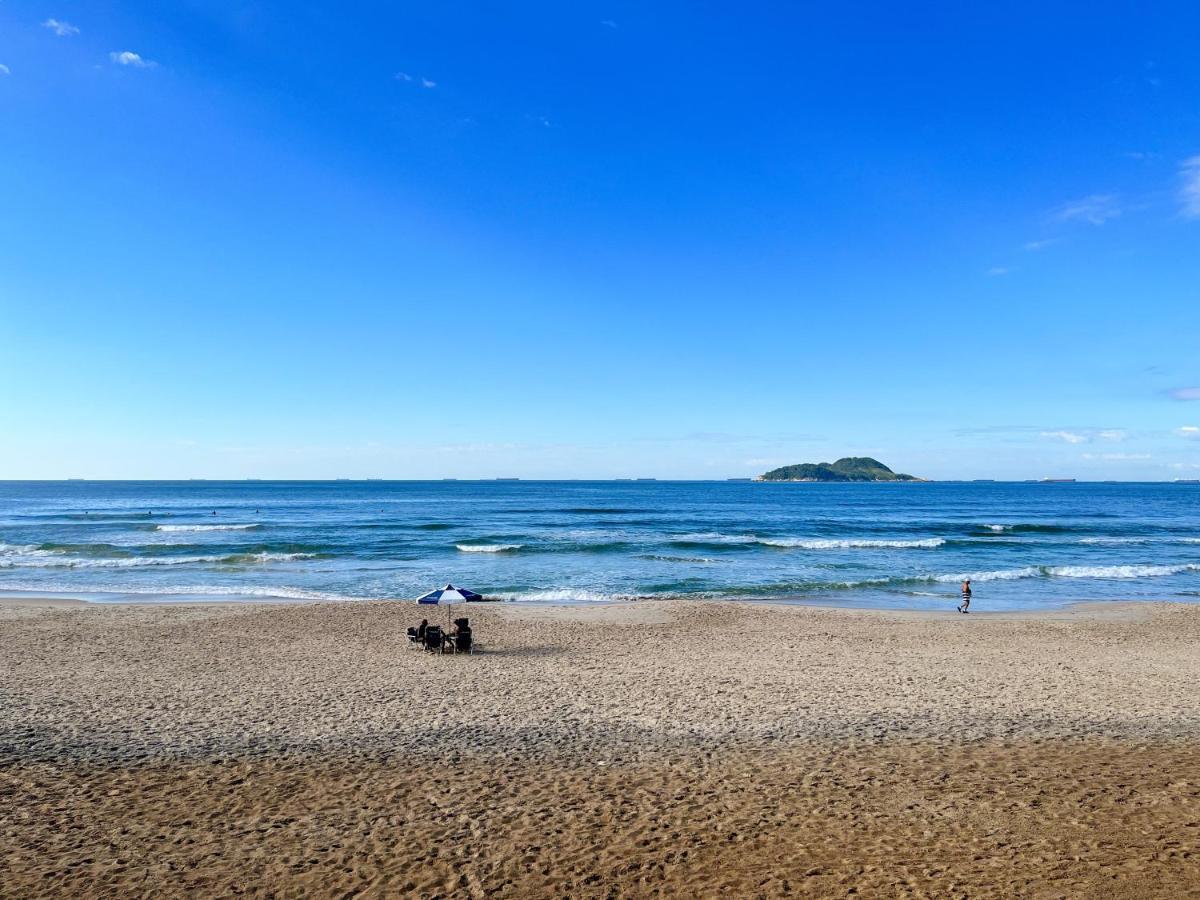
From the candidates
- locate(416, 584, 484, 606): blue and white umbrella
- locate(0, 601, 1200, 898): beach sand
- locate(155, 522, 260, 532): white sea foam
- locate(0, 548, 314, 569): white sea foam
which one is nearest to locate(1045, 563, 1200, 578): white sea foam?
locate(0, 601, 1200, 898): beach sand

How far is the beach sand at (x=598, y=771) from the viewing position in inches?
255

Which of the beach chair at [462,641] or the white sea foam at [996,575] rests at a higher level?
the beach chair at [462,641]

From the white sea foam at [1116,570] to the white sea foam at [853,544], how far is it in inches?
387

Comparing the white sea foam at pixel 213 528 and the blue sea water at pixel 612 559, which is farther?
the white sea foam at pixel 213 528

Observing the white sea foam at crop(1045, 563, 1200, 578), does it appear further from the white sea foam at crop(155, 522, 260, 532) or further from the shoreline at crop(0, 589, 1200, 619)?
the white sea foam at crop(155, 522, 260, 532)

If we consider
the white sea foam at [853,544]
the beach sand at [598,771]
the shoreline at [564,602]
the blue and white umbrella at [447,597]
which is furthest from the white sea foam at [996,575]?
the blue and white umbrella at [447,597]

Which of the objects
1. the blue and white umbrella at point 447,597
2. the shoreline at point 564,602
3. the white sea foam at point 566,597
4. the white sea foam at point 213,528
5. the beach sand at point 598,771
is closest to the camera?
the beach sand at point 598,771

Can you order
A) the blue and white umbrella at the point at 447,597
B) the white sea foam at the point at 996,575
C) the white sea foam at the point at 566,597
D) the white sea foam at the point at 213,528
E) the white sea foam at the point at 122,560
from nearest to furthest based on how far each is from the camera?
the blue and white umbrella at the point at 447,597 < the white sea foam at the point at 566,597 < the white sea foam at the point at 996,575 < the white sea foam at the point at 122,560 < the white sea foam at the point at 213,528

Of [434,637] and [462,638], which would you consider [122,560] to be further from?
[462,638]

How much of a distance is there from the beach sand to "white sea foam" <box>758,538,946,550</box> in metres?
26.0

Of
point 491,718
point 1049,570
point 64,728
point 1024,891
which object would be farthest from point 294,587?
point 1049,570

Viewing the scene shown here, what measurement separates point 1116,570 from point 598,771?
109 feet

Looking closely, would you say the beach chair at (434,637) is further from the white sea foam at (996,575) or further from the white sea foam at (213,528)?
the white sea foam at (213,528)

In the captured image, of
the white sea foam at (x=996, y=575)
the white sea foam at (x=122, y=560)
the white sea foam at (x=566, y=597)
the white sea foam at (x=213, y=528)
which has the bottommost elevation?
the white sea foam at (x=566, y=597)
